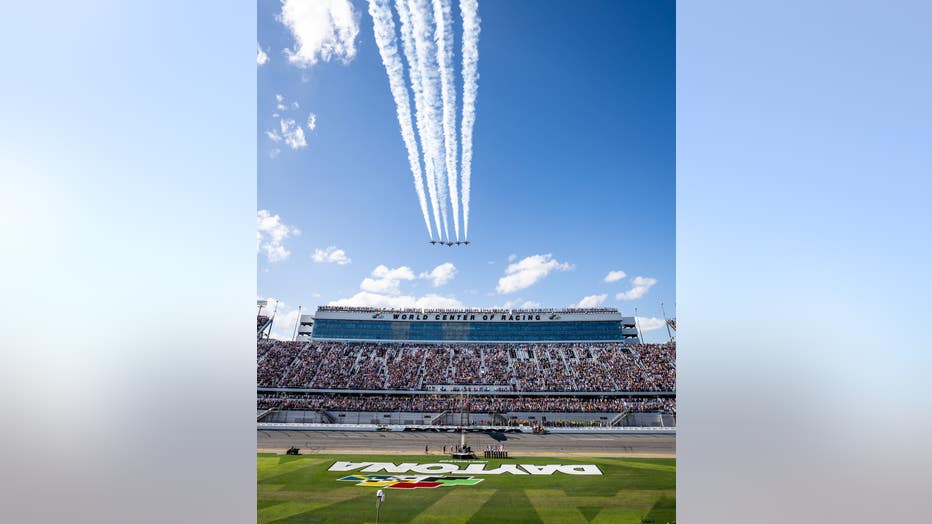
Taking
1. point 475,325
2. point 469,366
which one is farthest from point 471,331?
point 469,366

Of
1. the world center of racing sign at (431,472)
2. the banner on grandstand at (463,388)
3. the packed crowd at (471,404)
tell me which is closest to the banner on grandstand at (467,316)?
the banner on grandstand at (463,388)

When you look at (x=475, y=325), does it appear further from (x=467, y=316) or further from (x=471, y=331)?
(x=467, y=316)

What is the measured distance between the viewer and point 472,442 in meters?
31.6

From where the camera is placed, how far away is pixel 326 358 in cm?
5809

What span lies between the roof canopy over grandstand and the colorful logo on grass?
146 ft

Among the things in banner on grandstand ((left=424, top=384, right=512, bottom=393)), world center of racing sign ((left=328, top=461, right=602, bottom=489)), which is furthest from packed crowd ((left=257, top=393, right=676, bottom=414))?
world center of racing sign ((left=328, top=461, right=602, bottom=489))

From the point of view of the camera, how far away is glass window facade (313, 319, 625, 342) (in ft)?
211

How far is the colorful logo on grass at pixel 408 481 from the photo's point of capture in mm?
18047

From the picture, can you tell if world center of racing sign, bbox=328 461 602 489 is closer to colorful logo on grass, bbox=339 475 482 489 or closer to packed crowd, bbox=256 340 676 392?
colorful logo on grass, bbox=339 475 482 489
